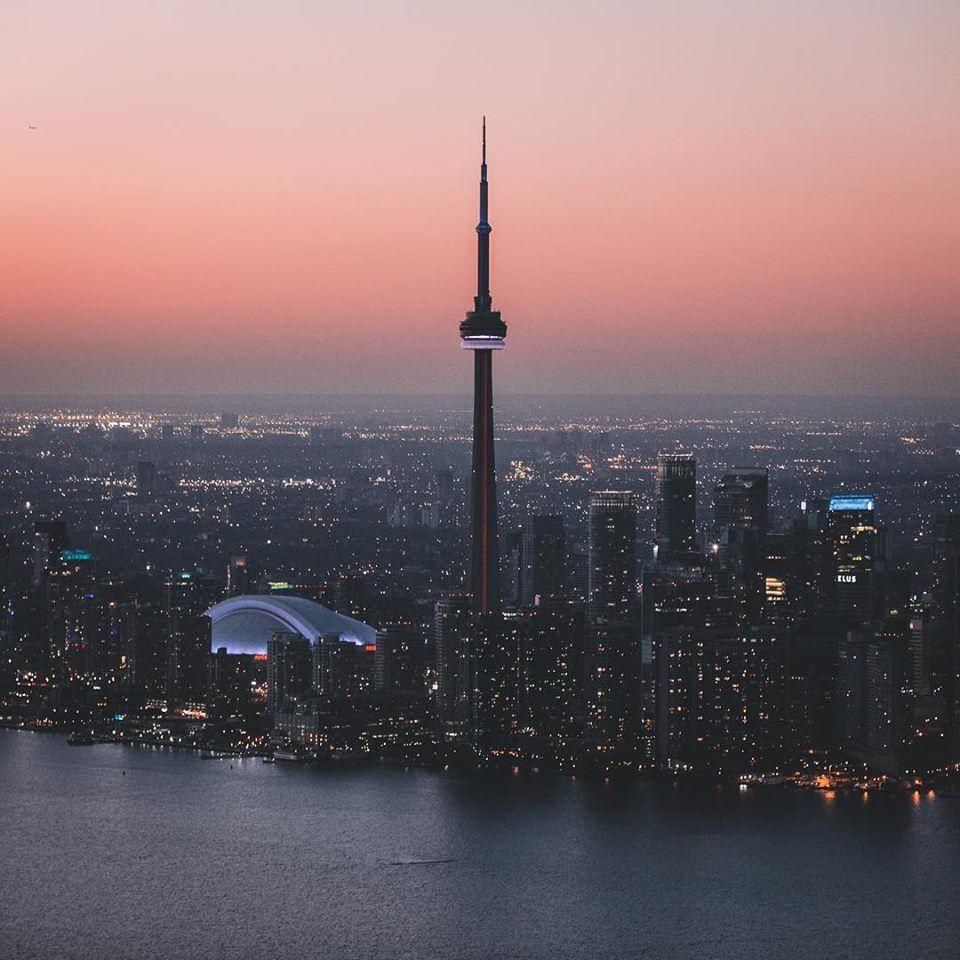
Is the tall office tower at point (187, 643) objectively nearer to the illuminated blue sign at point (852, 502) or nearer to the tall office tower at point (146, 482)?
the tall office tower at point (146, 482)

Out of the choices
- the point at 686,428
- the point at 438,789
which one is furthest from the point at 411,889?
the point at 686,428

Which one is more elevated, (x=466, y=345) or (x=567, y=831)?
(x=466, y=345)

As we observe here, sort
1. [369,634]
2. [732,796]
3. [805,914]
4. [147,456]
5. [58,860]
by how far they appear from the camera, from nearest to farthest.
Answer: [805,914] < [58,860] < [732,796] < [369,634] < [147,456]

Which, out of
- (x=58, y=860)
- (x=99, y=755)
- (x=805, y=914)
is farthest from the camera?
(x=99, y=755)

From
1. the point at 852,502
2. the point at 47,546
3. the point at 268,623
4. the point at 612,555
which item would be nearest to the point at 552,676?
the point at 268,623

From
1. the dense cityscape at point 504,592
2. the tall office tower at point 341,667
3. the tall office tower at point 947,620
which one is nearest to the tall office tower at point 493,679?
the dense cityscape at point 504,592

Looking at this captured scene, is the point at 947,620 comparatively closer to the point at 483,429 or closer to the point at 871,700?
the point at 871,700

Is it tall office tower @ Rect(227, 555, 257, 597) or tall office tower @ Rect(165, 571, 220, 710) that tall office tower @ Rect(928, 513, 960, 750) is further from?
tall office tower @ Rect(227, 555, 257, 597)

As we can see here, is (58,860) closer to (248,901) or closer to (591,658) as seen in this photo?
→ (248,901)
